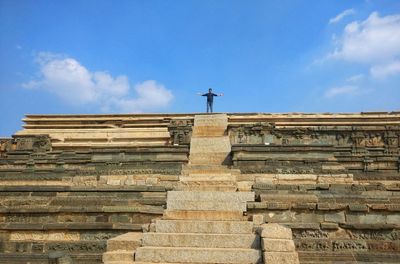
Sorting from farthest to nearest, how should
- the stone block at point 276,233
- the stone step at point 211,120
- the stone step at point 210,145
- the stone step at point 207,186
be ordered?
the stone step at point 211,120
the stone step at point 210,145
the stone step at point 207,186
the stone block at point 276,233

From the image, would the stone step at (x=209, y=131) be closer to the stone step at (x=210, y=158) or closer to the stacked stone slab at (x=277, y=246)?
the stone step at (x=210, y=158)

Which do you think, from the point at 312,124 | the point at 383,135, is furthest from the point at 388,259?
the point at 312,124

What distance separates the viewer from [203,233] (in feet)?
23.2

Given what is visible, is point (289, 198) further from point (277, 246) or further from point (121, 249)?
point (121, 249)

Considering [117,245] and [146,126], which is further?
[146,126]

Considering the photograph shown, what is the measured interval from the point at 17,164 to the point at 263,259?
1079 centimetres

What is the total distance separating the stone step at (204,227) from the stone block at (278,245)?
0.98m

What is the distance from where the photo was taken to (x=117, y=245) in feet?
21.8

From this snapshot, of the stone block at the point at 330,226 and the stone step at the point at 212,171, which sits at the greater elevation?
the stone step at the point at 212,171

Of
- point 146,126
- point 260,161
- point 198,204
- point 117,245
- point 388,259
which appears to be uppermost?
point 146,126

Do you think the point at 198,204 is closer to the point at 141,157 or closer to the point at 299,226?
the point at 299,226

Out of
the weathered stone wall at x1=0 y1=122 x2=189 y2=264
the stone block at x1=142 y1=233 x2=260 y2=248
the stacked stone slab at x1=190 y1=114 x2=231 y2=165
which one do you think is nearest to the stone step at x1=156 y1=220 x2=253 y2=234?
the stone block at x1=142 y1=233 x2=260 y2=248

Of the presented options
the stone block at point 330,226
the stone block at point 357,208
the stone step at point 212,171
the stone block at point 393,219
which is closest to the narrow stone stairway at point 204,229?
the stone step at point 212,171

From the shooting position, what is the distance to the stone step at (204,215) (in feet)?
25.2
